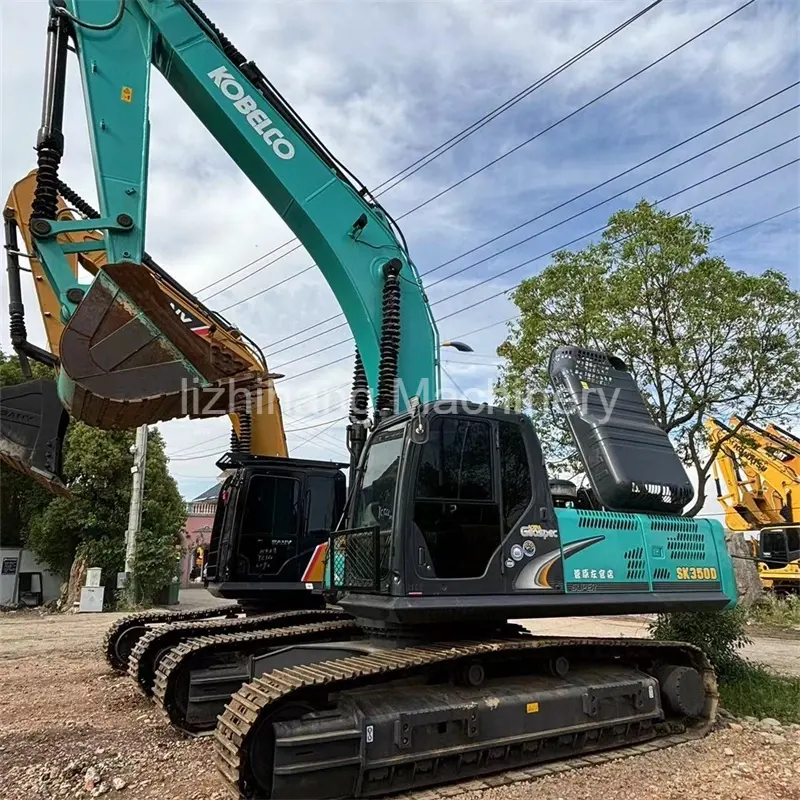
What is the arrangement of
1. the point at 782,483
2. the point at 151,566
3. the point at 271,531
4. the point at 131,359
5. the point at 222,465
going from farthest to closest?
the point at 782,483 → the point at 151,566 → the point at 222,465 → the point at 271,531 → the point at 131,359

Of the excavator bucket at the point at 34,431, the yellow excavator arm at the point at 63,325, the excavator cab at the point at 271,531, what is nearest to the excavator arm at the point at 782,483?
the excavator cab at the point at 271,531

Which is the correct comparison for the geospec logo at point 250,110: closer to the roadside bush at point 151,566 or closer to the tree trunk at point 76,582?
the roadside bush at point 151,566

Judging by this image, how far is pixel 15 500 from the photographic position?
2111 centimetres

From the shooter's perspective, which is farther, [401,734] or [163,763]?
[163,763]

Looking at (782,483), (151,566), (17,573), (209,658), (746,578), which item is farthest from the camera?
(782,483)

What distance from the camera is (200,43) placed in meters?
6.52

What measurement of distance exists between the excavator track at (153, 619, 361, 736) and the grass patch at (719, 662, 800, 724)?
366cm

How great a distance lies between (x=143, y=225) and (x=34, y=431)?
201cm

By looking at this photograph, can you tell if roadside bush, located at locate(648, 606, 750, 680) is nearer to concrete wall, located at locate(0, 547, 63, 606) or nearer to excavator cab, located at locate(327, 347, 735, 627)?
excavator cab, located at locate(327, 347, 735, 627)

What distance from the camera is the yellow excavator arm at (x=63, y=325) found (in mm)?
5426

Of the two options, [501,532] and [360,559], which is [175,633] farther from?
[501,532]

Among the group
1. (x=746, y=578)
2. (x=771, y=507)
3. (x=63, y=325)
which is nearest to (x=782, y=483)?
(x=771, y=507)

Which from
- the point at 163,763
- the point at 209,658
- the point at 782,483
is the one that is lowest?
the point at 163,763

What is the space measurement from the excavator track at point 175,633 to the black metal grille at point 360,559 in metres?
1.58
